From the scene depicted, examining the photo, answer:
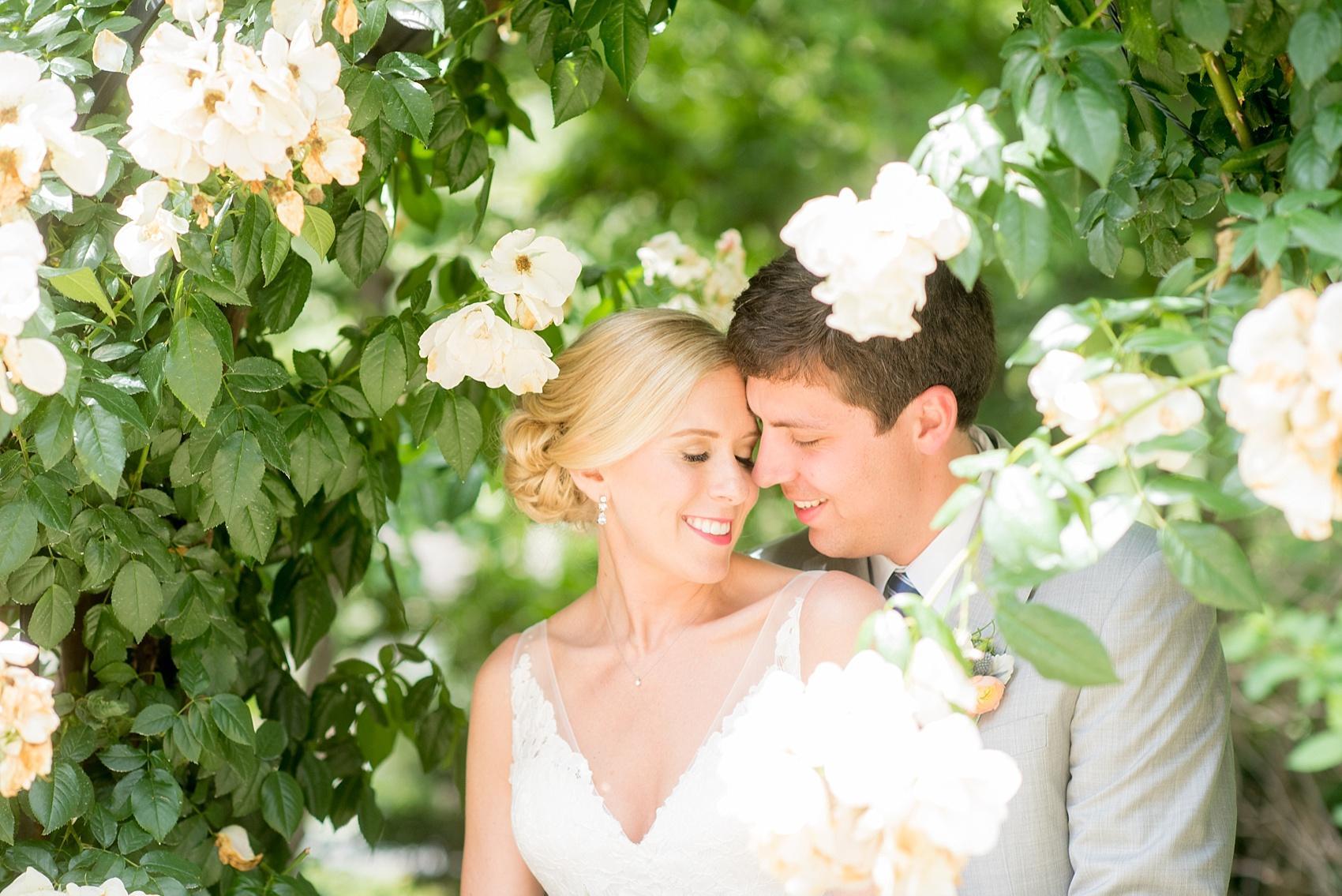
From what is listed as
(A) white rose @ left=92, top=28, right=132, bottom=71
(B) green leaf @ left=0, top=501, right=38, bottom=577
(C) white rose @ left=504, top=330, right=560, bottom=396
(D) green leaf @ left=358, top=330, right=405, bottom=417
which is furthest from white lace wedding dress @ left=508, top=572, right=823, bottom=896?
(A) white rose @ left=92, top=28, right=132, bottom=71

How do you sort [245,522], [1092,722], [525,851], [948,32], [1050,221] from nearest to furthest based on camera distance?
[1050,221], [245,522], [1092,722], [525,851], [948,32]

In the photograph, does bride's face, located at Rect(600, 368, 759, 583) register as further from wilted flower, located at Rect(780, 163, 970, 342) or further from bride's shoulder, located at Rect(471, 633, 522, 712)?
wilted flower, located at Rect(780, 163, 970, 342)

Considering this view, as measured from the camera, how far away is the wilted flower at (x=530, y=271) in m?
1.87

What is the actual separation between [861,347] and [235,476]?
3.41ft

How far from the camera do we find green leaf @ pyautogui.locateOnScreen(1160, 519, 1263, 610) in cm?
109

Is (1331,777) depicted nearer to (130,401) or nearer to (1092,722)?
(1092,722)

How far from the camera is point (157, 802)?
1.84 m

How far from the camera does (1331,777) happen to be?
4.93 metres

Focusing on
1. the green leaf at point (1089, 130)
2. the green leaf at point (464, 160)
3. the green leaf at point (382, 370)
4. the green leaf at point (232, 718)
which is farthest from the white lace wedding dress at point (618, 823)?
the green leaf at point (1089, 130)

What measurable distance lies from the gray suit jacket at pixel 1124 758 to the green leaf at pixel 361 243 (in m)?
1.18

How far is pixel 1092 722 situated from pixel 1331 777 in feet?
11.5

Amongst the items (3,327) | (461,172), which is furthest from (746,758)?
(461,172)

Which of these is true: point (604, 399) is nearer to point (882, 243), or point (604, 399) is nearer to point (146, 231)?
point (146, 231)

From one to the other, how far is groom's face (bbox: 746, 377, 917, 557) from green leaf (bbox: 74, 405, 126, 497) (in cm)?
112
